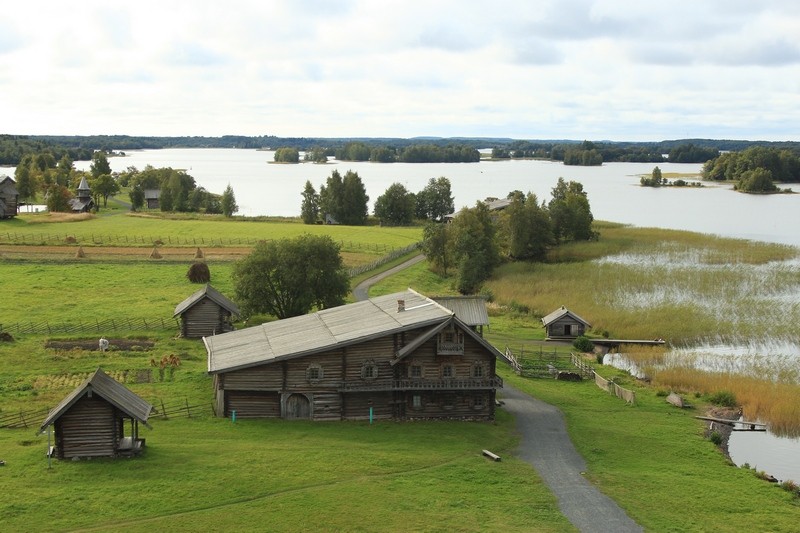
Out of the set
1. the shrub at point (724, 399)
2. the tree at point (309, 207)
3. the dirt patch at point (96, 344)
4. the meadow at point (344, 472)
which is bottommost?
the shrub at point (724, 399)

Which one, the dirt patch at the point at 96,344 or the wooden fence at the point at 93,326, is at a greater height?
the wooden fence at the point at 93,326

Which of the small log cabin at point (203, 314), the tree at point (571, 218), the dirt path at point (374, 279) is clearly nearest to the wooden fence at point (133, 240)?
the dirt path at point (374, 279)

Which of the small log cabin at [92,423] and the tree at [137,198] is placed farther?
the tree at [137,198]

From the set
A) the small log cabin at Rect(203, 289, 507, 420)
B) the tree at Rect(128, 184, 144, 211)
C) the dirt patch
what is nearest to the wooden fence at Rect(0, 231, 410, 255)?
the tree at Rect(128, 184, 144, 211)

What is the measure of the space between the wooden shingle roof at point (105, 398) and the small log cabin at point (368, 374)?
5.89m

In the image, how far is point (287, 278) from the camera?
5638 cm

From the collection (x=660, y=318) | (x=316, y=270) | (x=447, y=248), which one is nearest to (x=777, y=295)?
(x=660, y=318)

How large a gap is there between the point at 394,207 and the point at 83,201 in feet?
167

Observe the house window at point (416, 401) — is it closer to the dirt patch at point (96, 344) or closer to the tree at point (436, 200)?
the dirt patch at point (96, 344)

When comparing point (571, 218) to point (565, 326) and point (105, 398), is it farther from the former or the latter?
point (105, 398)

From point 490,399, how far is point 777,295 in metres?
44.7

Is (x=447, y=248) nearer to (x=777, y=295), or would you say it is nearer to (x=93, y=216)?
(x=777, y=295)

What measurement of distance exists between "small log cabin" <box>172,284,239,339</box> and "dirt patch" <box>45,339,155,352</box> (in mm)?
2993

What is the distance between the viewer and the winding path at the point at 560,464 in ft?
91.0
